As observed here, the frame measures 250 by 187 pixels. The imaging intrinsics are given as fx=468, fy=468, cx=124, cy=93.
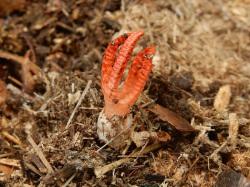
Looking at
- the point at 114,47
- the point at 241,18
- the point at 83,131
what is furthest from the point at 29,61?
the point at 241,18

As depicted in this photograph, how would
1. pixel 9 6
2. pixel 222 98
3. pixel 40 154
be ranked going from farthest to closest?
pixel 9 6
pixel 222 98
pixel 40 154

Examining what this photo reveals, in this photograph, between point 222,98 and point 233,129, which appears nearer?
point 233,129

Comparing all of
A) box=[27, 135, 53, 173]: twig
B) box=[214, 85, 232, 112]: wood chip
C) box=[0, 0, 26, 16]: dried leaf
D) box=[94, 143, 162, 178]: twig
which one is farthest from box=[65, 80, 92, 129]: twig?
box=[0, 0, 26, 16]: dried leaf

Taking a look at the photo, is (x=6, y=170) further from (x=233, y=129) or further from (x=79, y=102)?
(x=233, y=129)

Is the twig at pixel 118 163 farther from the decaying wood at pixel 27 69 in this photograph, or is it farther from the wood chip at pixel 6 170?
the decaying wood at pixel 27 69

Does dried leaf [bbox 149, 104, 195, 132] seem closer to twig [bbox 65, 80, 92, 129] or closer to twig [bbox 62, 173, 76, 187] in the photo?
twig [bbox 65, 80, 92, 129]

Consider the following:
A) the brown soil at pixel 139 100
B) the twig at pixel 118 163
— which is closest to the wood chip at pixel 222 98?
the brown soil at pixel 139 100

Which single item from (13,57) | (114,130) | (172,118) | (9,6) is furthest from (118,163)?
(9,6)
